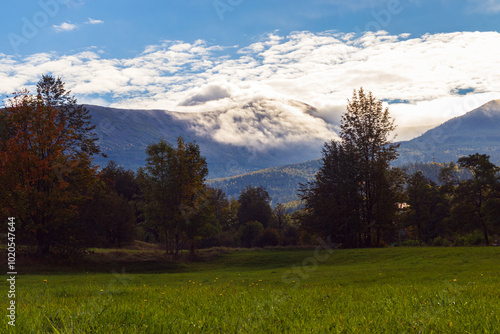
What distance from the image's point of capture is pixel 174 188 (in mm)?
49281

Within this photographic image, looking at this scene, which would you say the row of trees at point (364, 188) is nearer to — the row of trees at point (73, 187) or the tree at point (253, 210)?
the row of trees at point (73, 187)

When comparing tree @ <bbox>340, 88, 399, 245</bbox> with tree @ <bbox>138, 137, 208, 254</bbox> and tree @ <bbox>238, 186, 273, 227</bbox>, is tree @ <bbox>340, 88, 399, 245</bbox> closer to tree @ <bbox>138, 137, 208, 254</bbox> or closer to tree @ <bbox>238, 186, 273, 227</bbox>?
tree @ <bbox>138, 137, 208, 254</bbox>

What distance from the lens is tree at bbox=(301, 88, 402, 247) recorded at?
5644 centimetres

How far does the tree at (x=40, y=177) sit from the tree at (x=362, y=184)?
1425 inches

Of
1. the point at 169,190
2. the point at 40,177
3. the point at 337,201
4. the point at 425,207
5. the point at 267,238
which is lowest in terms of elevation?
the point at 267,238

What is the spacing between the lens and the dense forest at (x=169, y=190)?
37.4 metres

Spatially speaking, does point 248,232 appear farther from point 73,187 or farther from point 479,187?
point 73,187

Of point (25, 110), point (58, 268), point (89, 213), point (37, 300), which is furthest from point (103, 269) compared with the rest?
point (37, 300)

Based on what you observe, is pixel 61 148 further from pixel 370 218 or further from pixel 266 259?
pixel 370 218

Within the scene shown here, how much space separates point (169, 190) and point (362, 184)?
30967mm

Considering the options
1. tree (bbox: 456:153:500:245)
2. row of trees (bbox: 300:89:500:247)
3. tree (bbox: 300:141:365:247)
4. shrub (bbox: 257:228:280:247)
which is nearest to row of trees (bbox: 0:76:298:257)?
tree (bbox: 300:141:365:247)

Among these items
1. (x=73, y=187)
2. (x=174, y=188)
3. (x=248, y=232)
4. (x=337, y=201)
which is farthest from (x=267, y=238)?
(x=73, y=187)

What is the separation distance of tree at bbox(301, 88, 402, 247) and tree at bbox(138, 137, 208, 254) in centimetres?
2131

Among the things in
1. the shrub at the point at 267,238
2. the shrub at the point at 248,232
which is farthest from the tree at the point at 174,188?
the shrub at the point at 248,232
